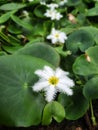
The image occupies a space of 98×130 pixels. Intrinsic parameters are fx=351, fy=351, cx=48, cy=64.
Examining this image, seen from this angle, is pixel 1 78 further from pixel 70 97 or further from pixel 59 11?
pixel 59 11

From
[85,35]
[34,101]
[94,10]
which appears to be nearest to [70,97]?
[34,101]

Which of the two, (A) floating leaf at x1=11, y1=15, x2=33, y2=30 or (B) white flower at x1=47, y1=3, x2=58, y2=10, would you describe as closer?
(A) floating leaf at x1=11, y1=15, x2=33, y2=30

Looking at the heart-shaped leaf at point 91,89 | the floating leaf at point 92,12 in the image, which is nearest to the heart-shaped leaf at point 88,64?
the heart-shaped leaf at point 91,89

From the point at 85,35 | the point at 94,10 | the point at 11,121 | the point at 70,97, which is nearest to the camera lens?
the point at 11,121

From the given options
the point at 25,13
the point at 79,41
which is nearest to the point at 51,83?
the point at 79,41

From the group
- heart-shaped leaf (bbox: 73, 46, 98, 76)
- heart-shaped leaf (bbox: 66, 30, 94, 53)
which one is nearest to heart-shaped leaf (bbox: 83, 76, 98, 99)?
heart-shaped leaf (bbox: 73, 46, 98, 76)

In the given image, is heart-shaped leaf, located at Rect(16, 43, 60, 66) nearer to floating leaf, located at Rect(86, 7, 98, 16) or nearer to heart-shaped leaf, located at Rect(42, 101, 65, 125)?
heart-shaped leaf, located at Rect(42, 101, 65, 125)
